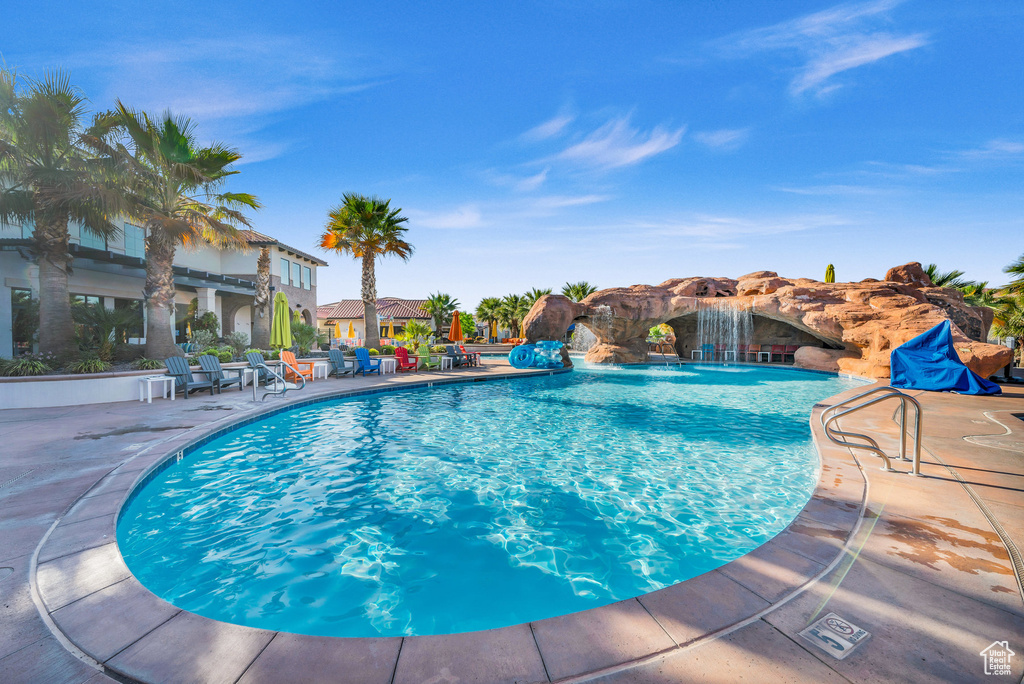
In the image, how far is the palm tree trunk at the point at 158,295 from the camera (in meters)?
11.4

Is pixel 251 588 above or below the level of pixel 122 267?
below

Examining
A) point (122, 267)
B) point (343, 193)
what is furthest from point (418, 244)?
point (122, 267)

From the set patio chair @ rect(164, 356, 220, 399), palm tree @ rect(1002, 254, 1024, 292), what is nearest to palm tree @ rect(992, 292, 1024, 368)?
palm tree @ rect(1002, 254, 1024, 292)

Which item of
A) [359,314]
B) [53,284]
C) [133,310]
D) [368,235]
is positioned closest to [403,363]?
[368,235]

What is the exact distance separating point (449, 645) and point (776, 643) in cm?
161

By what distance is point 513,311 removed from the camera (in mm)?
44562

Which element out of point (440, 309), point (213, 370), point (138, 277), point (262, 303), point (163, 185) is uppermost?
point (163, 185)

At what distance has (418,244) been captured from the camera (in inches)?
794

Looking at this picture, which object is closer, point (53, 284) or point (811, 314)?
point (53, 284)

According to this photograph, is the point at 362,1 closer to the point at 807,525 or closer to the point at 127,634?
the point at 127,634

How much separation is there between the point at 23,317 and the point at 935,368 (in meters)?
28.4

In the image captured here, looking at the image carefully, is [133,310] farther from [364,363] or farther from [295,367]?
[364,363]

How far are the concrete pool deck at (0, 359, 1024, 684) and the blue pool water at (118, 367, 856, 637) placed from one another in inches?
25.2

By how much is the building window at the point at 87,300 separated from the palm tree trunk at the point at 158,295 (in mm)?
5475
